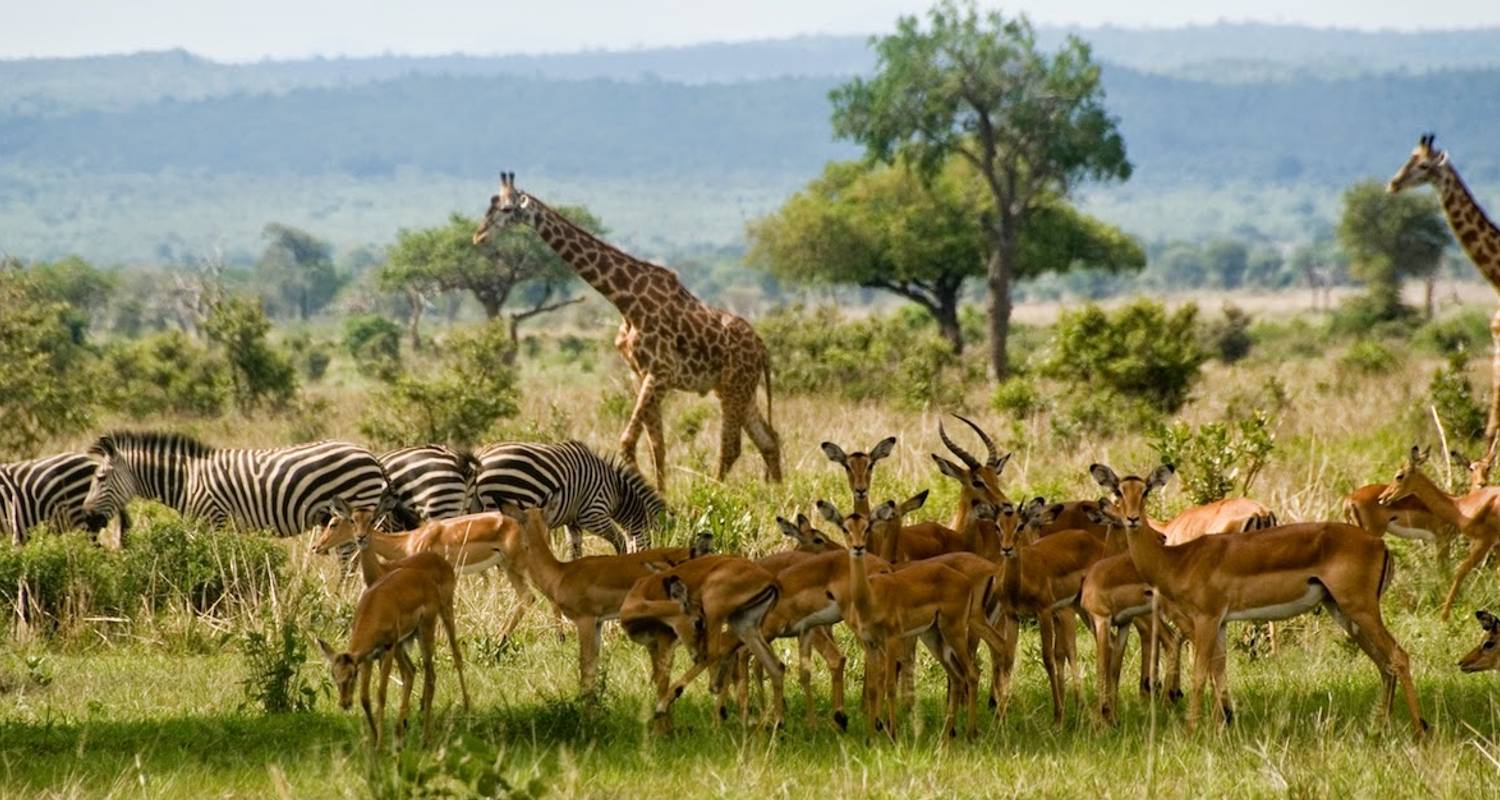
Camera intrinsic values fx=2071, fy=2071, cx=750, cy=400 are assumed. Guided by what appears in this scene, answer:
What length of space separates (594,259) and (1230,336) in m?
28.7

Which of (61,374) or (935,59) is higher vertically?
(935,59)

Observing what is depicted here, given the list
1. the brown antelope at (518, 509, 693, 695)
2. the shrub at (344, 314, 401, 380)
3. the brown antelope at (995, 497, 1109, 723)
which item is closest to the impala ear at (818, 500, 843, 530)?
the brown antelope at (995, 497, 1109, 723)

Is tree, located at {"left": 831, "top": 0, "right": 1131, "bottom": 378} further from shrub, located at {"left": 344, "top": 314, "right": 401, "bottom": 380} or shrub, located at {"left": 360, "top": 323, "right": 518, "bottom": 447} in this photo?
shrub, located at {"left": 360, "top": 323, "right": 518, "bottom": 447}

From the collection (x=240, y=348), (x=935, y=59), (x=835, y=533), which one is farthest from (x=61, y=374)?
(x=935, y=59)

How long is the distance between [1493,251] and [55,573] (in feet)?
42.0

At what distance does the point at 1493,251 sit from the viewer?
18562 mm

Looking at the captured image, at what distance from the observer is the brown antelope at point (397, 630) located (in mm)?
7836

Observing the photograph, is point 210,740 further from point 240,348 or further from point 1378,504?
point 240,348

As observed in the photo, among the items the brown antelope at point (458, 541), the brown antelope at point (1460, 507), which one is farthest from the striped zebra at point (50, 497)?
the brown antelope at point (1460, 507)

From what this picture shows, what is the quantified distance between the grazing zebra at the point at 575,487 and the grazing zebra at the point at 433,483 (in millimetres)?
131

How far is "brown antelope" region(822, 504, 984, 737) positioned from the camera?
783cm

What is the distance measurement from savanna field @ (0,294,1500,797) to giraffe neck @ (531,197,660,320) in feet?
4.47

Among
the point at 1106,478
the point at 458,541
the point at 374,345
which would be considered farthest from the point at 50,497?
the point at 374,345

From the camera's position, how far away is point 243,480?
13.8 m
